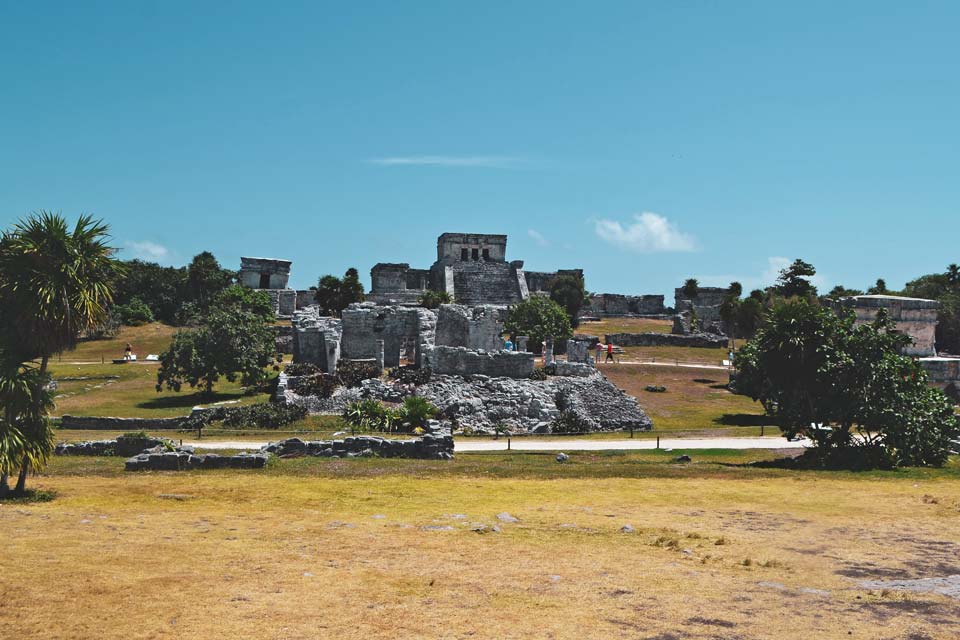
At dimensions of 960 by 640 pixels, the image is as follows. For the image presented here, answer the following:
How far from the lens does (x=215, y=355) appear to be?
39344 millimetres

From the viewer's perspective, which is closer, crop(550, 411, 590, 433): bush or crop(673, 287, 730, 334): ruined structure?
crop(550, 411, 590, 433): bush

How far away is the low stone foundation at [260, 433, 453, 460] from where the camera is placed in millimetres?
25156

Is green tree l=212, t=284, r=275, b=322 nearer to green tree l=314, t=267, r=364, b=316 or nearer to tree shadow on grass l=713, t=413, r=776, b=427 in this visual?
green tree l=314, t=267, r=364, b=316

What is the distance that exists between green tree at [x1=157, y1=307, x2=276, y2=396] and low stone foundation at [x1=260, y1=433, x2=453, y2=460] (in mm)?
14828

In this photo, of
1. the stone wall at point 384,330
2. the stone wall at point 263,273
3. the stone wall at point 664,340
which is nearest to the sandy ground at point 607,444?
the stone wall at point 384,330

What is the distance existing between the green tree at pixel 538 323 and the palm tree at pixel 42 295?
120 ft

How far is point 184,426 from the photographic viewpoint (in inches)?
1266

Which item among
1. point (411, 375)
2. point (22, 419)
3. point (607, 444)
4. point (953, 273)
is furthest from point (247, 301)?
point (953, 273)

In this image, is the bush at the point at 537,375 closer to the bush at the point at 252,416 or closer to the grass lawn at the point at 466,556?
the bush at the point at 252,416

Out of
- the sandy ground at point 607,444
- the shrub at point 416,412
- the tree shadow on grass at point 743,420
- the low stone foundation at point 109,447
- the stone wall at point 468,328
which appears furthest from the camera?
the stone wall at point 468,328

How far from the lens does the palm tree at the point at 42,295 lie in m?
18.4

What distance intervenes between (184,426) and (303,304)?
48.2 m

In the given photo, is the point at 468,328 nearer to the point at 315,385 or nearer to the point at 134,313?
the point at 315,385

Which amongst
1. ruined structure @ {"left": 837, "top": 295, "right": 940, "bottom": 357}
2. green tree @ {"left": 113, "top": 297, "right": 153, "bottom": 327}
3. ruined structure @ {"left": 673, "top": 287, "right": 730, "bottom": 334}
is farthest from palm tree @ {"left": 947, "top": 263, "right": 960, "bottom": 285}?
green tree @ {"left": 113, "top": 297, "right": 153, "bottom": 327}
